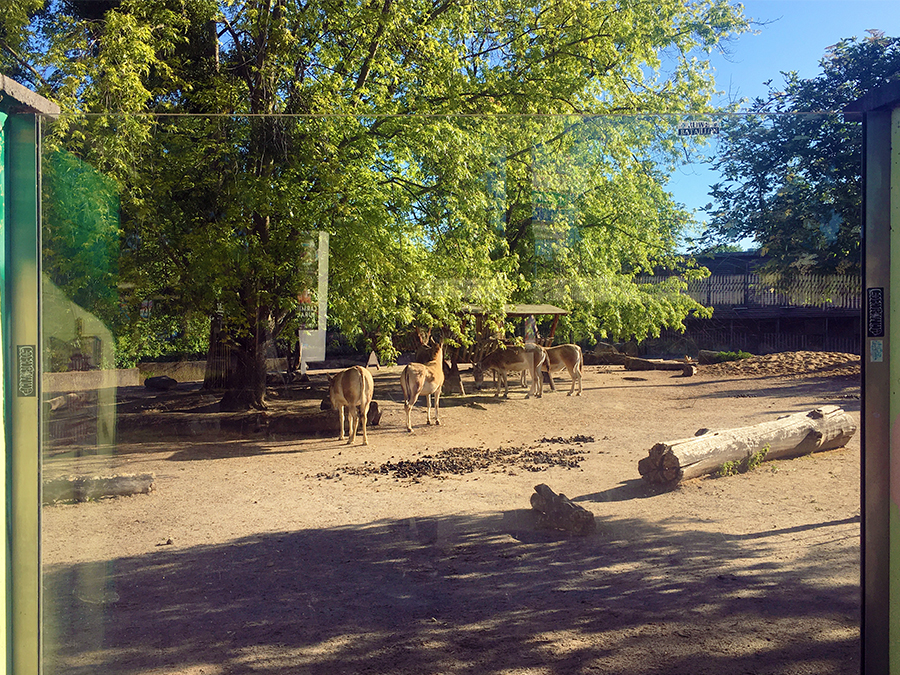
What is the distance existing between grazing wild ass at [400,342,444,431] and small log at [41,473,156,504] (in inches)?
47.1

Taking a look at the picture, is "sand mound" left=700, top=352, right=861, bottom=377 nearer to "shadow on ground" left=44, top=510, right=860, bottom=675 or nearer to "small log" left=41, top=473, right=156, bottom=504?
"shadow on ground" left=44, top=510, right=860, bottom=675

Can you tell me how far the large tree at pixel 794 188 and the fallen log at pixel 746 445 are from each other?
736 millimetres

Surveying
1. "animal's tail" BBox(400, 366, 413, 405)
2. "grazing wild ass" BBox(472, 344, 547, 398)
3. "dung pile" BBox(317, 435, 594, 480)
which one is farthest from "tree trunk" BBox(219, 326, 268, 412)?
"grazing wild ass" BBox(472, 344, 547, 398)

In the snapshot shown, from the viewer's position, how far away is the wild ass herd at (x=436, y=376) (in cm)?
295

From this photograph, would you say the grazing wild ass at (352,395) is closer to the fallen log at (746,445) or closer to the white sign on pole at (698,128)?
the fallen log at (746,445)

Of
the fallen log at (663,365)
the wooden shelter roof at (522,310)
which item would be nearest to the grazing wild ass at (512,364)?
the wooden shelter roof at (522,310)

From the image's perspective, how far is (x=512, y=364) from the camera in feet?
9.85

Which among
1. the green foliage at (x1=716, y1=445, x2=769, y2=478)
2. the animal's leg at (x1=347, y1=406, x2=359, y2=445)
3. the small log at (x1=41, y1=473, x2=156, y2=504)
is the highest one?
the animal's leg at (x1=347, y1=406, x2=359, y2=445)

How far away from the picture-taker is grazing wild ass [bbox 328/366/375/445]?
294cm

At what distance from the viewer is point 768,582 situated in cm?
282

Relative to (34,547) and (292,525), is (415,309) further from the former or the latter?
(34,547)

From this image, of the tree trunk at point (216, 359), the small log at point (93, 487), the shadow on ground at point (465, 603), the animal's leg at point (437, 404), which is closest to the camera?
the shadow on ground at point (465, 603)

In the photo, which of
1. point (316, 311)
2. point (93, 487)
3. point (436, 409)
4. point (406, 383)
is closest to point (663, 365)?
point (436, 409)

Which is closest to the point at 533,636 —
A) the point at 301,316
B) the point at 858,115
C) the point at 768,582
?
the point at 768,582
